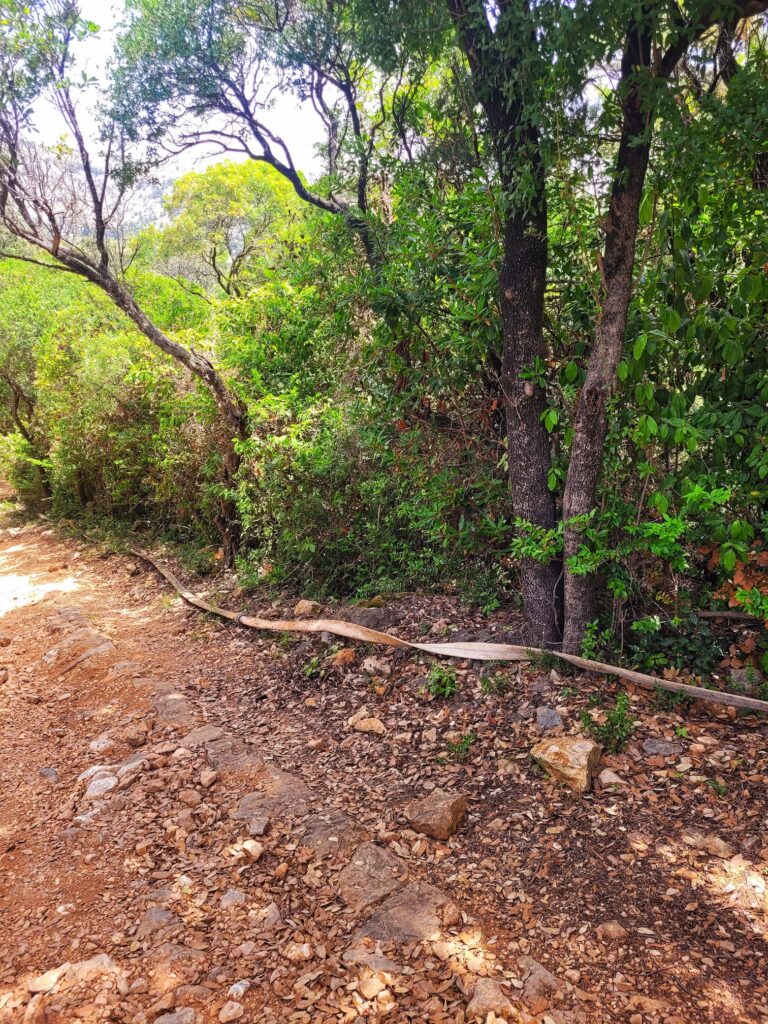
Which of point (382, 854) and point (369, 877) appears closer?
point (369, 877)

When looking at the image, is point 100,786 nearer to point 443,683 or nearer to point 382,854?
point 382,854

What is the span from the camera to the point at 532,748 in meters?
3.28

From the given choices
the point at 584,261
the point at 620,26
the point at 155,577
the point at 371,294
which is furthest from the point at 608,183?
the point at 155,577

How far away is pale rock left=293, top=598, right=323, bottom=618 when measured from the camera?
5.43 metres

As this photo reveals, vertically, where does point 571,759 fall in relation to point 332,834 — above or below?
above

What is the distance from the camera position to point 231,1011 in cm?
214

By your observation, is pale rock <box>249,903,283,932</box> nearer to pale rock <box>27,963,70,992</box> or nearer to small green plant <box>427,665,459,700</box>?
pale rock <box>27,963,70,992</box>

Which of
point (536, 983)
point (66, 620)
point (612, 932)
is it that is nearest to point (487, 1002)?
point (536, 983)

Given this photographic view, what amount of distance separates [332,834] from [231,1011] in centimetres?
91

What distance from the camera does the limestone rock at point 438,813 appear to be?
293cm

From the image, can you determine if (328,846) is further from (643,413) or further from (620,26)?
(620,26)

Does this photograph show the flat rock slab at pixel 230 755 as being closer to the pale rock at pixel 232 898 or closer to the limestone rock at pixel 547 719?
the pale rock at pixel 232 898

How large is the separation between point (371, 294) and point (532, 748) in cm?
304

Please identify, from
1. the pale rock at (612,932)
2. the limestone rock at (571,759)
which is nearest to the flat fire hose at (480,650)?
the limestone rock at (571,759)
